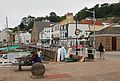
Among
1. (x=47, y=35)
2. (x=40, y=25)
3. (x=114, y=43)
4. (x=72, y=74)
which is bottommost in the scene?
(x=72, y=74)

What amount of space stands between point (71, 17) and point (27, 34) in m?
72.7

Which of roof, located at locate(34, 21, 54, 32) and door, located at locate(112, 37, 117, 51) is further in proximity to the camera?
roof, located at locate(34, 21, 54, 32)

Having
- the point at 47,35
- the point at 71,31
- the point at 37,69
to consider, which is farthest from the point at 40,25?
the point at 37,69

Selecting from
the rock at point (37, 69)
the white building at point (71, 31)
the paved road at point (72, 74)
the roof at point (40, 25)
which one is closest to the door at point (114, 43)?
the white building at point (71, 31)

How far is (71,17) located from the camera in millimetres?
107188

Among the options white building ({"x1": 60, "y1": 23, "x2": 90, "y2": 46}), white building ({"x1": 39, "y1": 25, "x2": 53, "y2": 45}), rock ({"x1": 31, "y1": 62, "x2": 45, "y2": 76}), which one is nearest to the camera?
rock ({"x1": 31, "y1": 62, "x2": 45, "y2": 76})

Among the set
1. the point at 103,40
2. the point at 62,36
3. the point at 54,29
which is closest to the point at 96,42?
the point at 103,40

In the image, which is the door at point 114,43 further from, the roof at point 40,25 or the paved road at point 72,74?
the roof at point 40,25

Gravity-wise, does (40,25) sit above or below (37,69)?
above

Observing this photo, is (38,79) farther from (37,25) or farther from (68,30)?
(37,25)

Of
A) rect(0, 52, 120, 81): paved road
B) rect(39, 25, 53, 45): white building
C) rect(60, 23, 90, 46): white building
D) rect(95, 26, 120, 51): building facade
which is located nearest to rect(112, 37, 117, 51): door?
rect(95, 26, 120, 51): building facade

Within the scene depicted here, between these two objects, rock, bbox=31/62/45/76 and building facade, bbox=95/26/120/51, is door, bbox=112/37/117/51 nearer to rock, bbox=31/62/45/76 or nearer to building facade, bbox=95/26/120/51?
building facade, bbox=95/26/120/51

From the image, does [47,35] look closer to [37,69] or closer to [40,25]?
[40,25]

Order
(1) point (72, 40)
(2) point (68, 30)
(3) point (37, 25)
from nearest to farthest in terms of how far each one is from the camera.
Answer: (1) point (72, 40) → (2) point (68, 30) → (3) point (37, 25)
